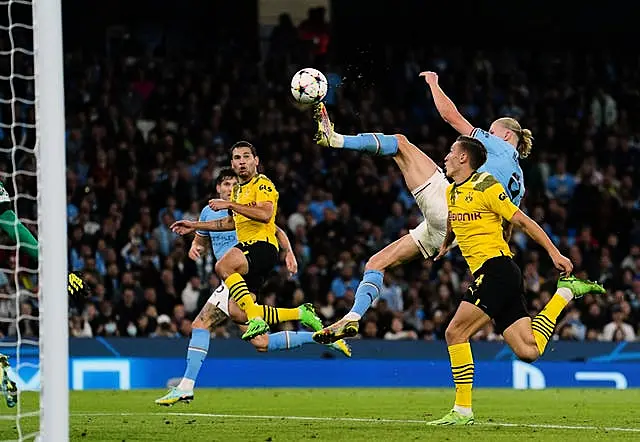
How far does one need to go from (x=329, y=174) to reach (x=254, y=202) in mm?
9629

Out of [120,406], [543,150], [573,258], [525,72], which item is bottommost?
[120,406]

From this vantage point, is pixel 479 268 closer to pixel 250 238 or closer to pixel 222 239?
pixel 250 238

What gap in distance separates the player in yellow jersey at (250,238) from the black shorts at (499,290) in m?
2.30

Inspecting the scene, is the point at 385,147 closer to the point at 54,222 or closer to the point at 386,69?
the point at 54,222

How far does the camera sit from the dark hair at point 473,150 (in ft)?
30.1

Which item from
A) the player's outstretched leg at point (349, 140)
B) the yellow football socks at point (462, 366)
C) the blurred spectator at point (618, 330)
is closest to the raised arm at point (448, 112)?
the player's outstretched leg at point (349, 140)

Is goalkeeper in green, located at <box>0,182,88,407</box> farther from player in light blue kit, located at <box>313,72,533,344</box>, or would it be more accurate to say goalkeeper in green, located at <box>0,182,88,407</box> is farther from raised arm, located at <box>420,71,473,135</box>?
raised arm, located at <box>420,71,473,135</box>

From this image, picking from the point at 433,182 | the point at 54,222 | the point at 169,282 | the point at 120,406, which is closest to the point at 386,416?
the point at 433,182

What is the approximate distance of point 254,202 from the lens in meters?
11.3

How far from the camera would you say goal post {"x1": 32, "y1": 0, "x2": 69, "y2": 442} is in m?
6.26

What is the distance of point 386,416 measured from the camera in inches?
425

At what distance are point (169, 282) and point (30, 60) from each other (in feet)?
18.9

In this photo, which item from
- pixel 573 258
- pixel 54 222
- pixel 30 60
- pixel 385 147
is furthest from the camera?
pixel 30 60

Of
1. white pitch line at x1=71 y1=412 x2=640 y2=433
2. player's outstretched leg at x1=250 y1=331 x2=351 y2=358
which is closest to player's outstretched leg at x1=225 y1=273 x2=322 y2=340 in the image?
player's outstretched leg at x1=250 y1=331 x2=351 y2=358
